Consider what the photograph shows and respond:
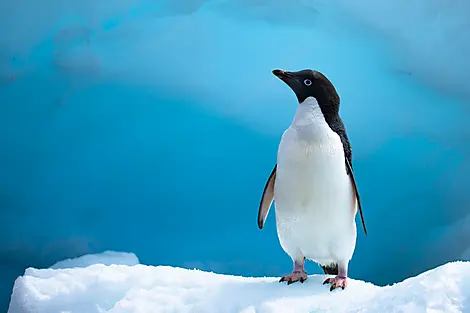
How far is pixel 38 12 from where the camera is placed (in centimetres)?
406

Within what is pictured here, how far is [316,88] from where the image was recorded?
80.3 inches

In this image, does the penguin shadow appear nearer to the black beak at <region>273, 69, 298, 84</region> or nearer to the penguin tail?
the penguin tail

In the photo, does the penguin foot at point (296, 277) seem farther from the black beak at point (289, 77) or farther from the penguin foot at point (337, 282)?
the black beak at point (289, 77)

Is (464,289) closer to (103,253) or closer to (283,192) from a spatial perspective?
(283,192)

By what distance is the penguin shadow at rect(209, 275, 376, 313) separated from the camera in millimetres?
1756

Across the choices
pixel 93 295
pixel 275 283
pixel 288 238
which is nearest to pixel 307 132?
pixel 288 238

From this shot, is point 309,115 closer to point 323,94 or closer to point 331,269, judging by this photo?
point 323,94

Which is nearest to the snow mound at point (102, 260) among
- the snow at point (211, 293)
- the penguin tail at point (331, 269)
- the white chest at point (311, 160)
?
the snow at point (211, 293)

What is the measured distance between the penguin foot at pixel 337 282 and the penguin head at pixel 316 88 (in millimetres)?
606

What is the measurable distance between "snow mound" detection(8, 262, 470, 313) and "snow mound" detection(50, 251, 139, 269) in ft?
6.10

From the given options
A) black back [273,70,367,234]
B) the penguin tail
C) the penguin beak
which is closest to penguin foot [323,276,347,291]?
the penguin tail

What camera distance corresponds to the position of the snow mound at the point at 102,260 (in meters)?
4.05

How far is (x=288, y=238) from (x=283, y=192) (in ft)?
0.57

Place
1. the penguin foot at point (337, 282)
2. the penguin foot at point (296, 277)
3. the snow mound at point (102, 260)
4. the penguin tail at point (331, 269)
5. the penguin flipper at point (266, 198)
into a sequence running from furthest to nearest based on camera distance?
the snow mound at point (102, 260) → the penguin flipper at point (266, 198) → the penguin tail at point (331, 269) → the penguin foot at point (296, 277) → the penguin foot at point (337, 282)
